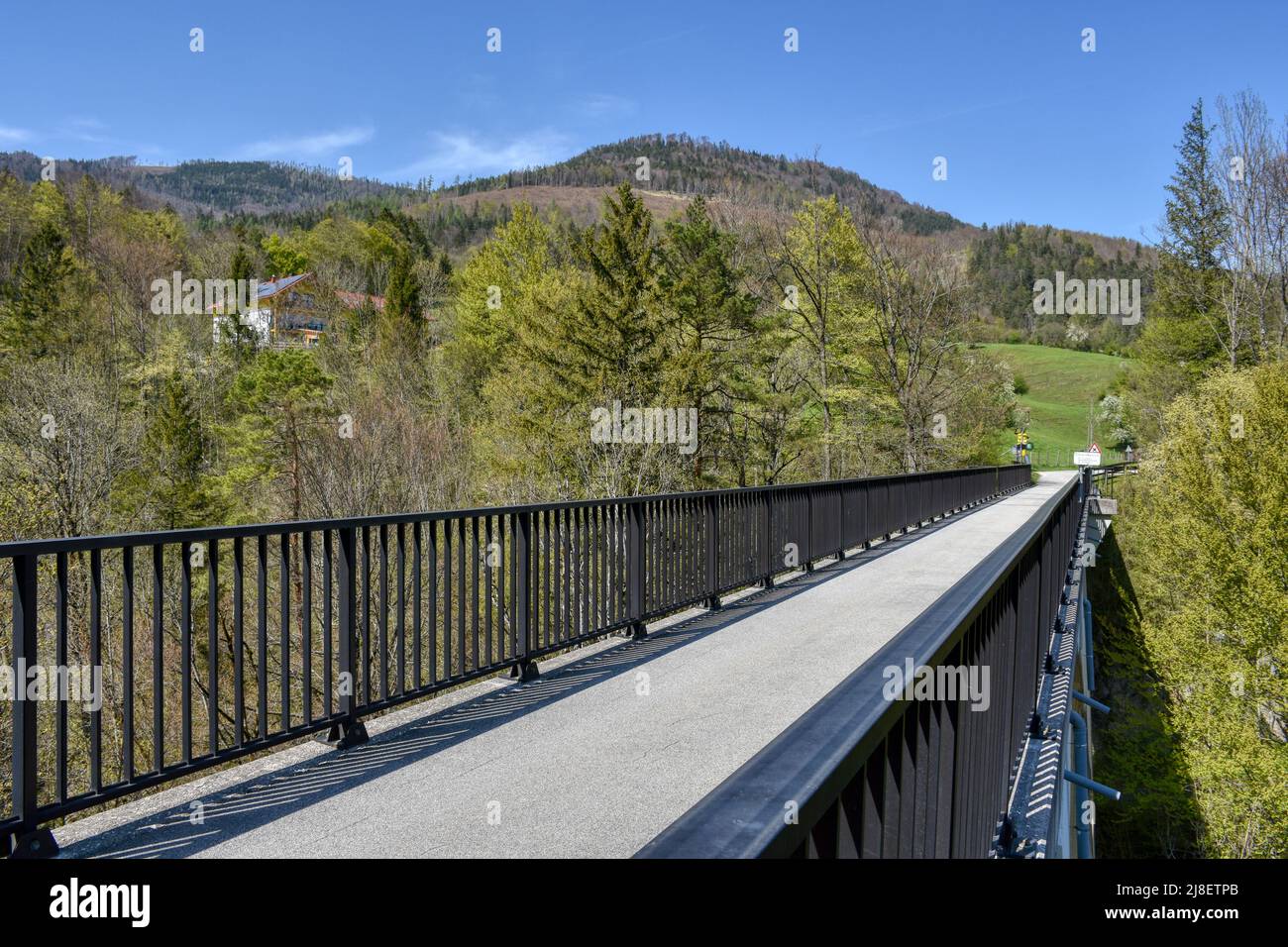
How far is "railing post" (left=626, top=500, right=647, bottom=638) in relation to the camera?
7730mm

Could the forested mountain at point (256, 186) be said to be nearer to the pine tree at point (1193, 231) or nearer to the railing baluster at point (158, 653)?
the pine tree at point (1193, 231)

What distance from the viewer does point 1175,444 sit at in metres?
31.4

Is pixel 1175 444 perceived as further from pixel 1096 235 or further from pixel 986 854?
pixel 1096 235

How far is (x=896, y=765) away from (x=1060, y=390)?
11761cm

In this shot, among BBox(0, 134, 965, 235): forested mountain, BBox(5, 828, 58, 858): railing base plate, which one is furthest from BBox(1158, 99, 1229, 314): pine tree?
BBox(5, 828, 58, 858): railing base plate

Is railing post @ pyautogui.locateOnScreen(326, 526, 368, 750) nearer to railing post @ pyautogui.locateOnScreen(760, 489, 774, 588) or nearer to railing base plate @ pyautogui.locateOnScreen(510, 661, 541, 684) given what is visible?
railing base plate @ pyautogui.locateOnScreen(510, 661, 541, 684)

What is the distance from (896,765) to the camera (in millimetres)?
1782

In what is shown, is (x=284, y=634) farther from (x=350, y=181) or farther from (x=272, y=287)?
(x=350, y=181)

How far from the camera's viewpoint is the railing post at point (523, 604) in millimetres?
6305

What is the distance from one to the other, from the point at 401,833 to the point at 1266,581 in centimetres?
3121

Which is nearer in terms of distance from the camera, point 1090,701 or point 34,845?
point 34,845
